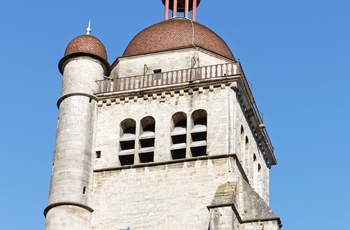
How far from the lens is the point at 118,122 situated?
4100cm

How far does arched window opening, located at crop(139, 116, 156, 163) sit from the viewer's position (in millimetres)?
40188

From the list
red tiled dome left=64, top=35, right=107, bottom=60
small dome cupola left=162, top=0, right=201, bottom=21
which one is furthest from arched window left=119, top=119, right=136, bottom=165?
small dome cupola left=162, top=0, right=201, bottom=21

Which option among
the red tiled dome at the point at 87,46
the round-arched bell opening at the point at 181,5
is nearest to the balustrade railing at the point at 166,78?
the red tiled dome at the point at 87,46

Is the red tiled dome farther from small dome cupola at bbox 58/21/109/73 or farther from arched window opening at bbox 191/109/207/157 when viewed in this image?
arched window opening at bbox 191/109/207/157

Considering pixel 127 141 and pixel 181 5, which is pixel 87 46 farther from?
pixel 181 5

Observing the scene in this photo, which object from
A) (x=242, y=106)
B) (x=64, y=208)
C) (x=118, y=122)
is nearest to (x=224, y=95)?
(x=242, y=106)

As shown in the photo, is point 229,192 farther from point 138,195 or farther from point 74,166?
point 74,166

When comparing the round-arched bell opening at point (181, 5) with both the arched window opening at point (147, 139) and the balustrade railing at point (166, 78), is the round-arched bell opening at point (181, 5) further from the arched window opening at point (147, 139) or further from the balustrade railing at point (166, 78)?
the arched window opening at point (147, 139)

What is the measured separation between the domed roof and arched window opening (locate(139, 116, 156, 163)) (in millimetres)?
3454

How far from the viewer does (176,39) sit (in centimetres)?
4300

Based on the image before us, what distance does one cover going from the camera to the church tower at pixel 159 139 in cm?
3806

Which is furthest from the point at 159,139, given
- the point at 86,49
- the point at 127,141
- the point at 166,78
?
the point at 86,49

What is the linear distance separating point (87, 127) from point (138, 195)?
363 centimetres

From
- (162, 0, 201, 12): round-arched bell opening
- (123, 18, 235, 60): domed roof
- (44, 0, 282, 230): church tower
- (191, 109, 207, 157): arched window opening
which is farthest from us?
(162, 0, 201, 12): round-arched bell opening
